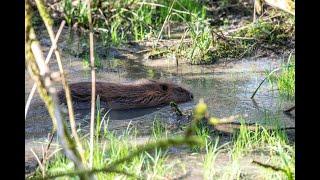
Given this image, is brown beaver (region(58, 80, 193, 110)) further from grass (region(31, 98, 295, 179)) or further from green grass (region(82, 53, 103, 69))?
green grass (region(82, 53, 103, 69))

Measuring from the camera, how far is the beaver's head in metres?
5.70

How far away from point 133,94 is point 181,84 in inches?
30.8

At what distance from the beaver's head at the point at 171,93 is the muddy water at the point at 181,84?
67mm

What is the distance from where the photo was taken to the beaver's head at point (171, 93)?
5.70m

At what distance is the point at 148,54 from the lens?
7.46 metres

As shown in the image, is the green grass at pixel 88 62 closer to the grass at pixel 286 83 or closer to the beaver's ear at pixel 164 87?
the beaver's ear at pixel 164 87

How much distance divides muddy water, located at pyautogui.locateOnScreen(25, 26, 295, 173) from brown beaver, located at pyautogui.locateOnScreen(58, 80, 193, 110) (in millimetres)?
84

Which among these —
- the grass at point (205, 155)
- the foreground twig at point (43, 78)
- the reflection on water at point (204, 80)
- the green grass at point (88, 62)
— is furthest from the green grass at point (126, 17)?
the foreground twig at point (43, 78)
